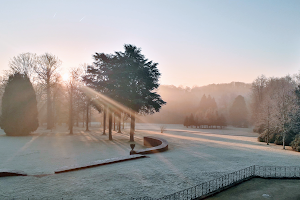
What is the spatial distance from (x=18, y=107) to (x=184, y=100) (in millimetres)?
96067

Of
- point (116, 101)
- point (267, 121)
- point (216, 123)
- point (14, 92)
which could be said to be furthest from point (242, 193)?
point (216, 123)

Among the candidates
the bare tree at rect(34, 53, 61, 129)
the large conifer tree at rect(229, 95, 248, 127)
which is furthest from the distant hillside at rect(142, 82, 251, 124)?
the bare tree at rect(34, 53, 61, 129)

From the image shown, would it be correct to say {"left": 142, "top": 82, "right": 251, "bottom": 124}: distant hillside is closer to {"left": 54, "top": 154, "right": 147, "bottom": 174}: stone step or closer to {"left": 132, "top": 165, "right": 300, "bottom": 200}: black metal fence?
{"left": 132, "top": 165, "right": 300, "bottom": 200}: black metal fence

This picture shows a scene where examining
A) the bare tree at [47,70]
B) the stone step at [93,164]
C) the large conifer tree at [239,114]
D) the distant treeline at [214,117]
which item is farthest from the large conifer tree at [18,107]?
the large conifer tree at [239,114]

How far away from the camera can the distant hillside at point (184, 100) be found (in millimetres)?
105125

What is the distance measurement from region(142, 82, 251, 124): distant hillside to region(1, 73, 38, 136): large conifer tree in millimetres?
70303

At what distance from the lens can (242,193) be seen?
9.29 metres

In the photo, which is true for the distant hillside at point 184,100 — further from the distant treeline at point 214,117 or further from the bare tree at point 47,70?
the bare tree at point 47,70

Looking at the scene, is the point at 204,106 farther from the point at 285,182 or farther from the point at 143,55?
the point at 285,182

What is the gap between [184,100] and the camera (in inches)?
4776

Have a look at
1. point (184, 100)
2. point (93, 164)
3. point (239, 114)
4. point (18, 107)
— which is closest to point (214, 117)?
point (239, 114)

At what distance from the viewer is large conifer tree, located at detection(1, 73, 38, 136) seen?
115 ft

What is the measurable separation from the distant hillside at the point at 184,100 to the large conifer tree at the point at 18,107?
231ft

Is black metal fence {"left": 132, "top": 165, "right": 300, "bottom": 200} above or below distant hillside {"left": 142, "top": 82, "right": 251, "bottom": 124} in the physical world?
below
